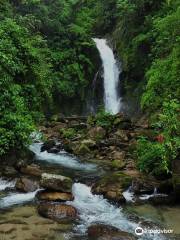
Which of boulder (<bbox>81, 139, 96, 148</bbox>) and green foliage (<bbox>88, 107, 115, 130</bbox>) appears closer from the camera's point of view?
boulder (<bbox>81, 139, 96, 148</bbox>)

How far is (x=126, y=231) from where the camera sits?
932cm

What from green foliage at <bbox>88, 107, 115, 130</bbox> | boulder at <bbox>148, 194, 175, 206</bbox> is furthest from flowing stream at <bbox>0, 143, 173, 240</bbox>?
green foliage at <bbox>88, 107, 115, 130</bbox>

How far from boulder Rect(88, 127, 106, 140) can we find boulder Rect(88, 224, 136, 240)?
363 inches

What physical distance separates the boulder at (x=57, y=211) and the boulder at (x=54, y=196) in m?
0.47

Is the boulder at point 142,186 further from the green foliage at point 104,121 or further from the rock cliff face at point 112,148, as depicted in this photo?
the green foliage at point 104,121

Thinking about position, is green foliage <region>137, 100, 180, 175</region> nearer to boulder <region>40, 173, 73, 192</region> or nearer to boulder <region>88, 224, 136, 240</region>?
boulder <region>40, 173, 73, 192</region>

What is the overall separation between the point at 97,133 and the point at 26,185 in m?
7.74

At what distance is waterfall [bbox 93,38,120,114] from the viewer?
84.2 ft

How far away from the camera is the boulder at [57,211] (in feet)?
Result: 32.4

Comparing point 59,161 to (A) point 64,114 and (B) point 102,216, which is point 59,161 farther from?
(A) point 64,114

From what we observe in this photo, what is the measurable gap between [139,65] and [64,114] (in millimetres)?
5464

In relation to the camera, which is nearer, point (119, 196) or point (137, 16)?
point (119, 196)

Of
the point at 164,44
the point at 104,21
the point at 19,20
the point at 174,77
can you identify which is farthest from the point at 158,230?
the point at 104,21

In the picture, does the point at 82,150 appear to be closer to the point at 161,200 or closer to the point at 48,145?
the point at 48,145
